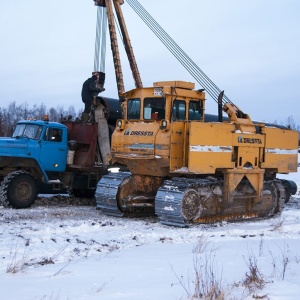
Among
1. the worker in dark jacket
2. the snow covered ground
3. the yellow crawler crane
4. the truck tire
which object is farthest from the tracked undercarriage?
the worker in dark jacket

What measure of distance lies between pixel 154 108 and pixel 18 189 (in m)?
4.52

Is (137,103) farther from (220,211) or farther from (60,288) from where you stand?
(60,288)

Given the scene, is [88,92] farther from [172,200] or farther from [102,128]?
[172,200]

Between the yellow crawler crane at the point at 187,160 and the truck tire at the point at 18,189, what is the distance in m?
2.24

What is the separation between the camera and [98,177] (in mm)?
16453

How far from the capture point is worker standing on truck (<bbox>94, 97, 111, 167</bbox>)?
16.4 meters

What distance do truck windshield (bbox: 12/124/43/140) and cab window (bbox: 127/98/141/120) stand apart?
135 inches

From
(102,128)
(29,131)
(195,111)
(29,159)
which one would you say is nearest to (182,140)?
(195,111)

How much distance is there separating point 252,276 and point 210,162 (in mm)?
6150

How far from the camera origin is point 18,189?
574 inches

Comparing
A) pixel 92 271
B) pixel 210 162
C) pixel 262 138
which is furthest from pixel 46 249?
pixel 262 138

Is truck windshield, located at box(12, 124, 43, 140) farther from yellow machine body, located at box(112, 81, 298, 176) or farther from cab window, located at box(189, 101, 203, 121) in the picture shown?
cab window, located at box(189, 101, 203, 121)

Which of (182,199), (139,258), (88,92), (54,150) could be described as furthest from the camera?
(88,92)

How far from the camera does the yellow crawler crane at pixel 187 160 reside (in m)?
12.2
